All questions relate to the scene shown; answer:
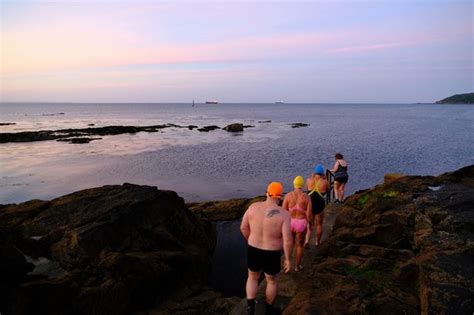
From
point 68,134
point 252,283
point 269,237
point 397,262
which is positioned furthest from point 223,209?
point 68,134

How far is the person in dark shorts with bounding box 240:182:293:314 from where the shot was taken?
5801mm

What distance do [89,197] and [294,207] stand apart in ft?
20.7

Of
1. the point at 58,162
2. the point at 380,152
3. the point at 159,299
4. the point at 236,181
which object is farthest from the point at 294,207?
the point at 380,152

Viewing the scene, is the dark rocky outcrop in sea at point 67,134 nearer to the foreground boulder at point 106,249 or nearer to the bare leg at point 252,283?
the foreground boulder at point 106,249

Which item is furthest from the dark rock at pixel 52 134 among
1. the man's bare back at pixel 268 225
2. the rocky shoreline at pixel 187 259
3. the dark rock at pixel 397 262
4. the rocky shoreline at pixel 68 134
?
the man's bare back at pixel 268 225

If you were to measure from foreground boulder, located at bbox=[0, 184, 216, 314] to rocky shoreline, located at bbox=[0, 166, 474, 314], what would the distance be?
0.02 m

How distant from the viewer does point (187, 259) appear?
920 cm

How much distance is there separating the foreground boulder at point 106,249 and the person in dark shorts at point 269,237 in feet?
9.99

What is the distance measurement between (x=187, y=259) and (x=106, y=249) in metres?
2.02

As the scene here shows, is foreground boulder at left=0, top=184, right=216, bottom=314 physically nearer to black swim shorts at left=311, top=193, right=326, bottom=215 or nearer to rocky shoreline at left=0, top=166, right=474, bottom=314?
rocky shoreline at left=0, top=166, right=474, bottom=314

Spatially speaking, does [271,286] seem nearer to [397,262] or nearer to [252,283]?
[252,283]

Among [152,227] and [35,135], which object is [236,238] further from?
[35,135]

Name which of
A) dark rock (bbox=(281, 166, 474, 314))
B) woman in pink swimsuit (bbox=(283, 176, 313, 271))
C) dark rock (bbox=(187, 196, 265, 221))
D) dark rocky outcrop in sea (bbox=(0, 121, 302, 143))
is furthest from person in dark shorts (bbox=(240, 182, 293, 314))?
dark rocky outcrop in sea (bbox=(0, 121, 302, 143))

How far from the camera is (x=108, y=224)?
348 inches
